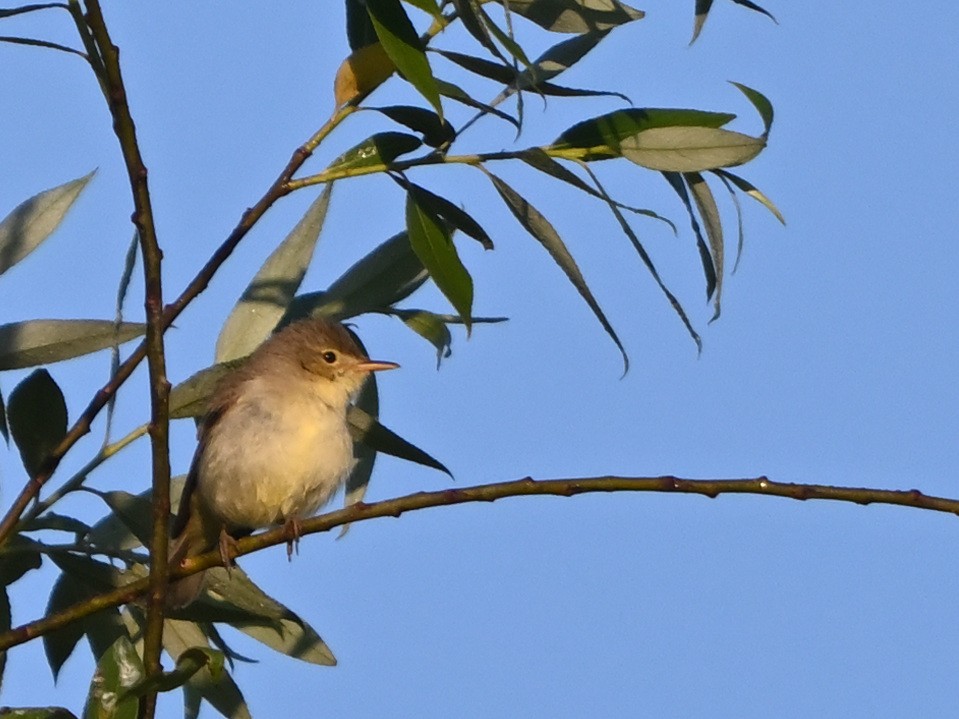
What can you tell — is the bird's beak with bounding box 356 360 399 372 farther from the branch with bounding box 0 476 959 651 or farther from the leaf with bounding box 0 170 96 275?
the branch with bounding box 0 476 959 651

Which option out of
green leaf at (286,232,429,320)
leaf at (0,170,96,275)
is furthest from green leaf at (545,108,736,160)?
leaf at (0,170,96,275)

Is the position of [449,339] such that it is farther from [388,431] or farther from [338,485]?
[338,485]

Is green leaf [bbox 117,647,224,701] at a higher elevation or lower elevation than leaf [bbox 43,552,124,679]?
lower

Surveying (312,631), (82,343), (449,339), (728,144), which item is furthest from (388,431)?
(728,144)

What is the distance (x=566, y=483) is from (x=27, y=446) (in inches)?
59.8

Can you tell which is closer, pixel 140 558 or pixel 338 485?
pixel 140 558

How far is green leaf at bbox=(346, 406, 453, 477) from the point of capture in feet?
11.5

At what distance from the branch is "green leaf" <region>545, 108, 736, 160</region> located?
100 centimetres

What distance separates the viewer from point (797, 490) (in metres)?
2.25

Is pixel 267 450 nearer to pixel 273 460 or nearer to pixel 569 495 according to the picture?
pixel 273 460

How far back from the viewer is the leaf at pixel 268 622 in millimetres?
3479

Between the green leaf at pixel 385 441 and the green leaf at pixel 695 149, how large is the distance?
2.84 feet

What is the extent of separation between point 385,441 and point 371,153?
955mm

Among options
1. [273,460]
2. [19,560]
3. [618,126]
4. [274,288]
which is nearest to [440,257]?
[618,126]
